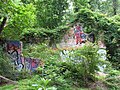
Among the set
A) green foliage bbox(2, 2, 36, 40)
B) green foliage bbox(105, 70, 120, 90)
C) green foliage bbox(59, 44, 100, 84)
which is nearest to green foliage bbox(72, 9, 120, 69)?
green foliage bbox(2, 2, 36, 40)

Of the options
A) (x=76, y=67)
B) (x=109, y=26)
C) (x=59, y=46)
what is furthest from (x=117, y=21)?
(x=76, y=67)

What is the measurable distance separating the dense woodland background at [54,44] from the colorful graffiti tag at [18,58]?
→ 301mm

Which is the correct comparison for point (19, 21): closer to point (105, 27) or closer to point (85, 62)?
point (85, 62)

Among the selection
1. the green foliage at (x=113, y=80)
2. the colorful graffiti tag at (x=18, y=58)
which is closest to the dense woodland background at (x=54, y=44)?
the green foliage at (x=113, y=80)

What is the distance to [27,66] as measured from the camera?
1277 cm

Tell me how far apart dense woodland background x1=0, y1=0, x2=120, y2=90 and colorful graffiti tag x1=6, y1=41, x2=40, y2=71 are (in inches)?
11.8

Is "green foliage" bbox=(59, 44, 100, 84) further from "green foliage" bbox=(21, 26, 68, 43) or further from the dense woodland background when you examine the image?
"green foliage" bbox=(21, 26, 68, 43)

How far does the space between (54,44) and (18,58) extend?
279 centimetres

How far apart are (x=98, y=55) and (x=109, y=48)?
5.88 metres

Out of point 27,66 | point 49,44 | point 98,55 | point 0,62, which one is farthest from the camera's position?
point 49,44

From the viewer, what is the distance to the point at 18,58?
1266cm

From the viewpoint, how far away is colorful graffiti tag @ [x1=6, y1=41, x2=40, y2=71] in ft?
41.0

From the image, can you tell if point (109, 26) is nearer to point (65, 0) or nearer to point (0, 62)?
point (65, 0)

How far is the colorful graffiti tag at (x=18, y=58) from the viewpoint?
1251cm
